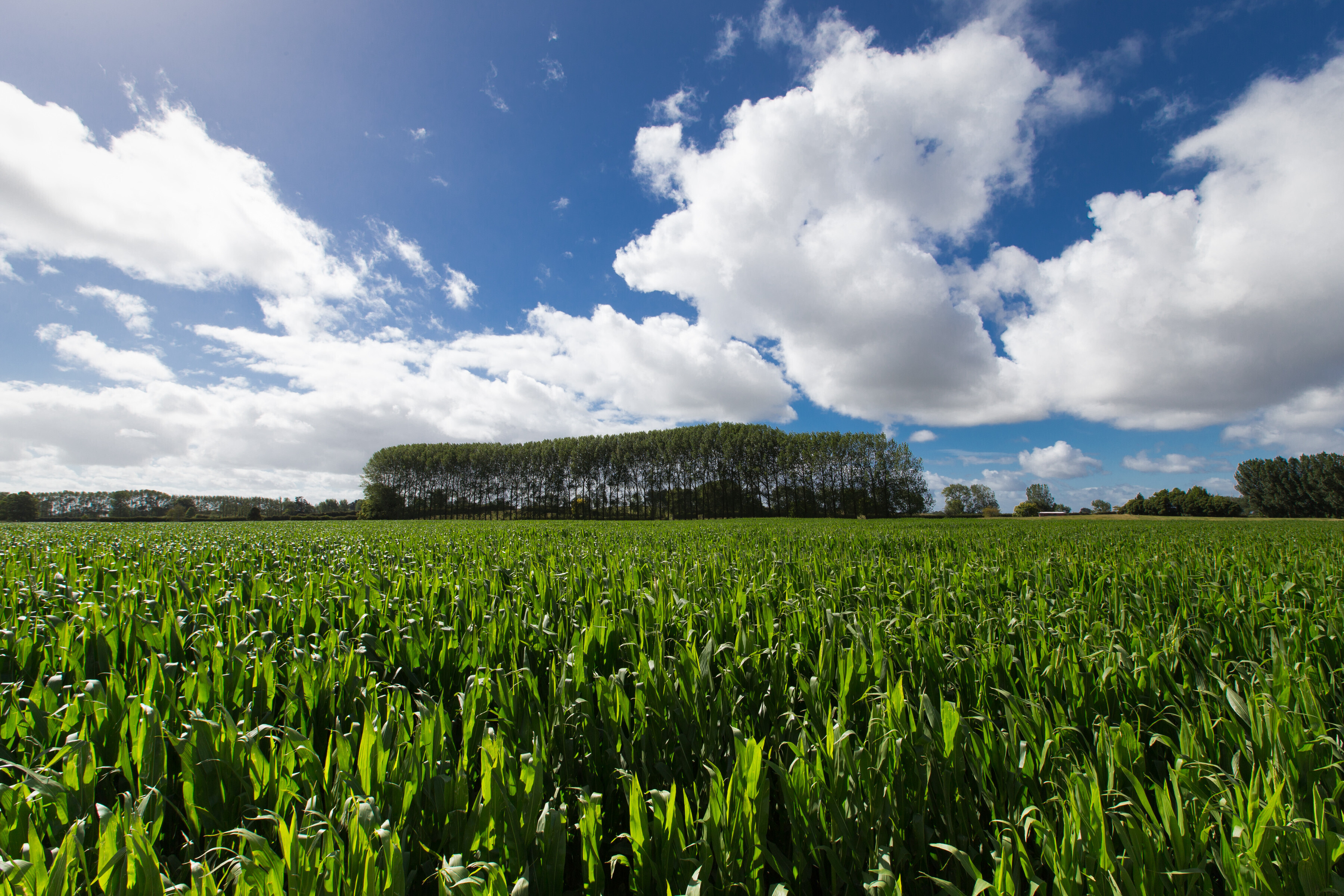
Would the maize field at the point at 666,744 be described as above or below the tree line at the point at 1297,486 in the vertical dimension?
below

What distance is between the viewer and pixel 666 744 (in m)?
2.37

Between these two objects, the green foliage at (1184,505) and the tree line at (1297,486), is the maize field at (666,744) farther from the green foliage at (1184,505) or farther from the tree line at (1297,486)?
the tree line at (1297,486)

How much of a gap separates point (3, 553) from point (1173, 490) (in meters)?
123

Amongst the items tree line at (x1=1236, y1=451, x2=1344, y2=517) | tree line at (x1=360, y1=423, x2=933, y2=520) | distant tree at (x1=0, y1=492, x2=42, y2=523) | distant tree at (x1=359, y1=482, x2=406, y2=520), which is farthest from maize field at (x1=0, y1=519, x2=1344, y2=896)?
tree line at (x1=1236, y1=451, x2=1344, y2=517)

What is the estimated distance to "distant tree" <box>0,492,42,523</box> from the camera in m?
74.1

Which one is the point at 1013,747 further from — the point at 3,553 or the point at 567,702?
the point at 3,553

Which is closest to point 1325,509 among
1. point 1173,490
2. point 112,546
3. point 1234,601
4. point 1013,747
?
point 1173,490

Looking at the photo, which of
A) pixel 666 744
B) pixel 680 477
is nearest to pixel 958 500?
pixel 680 477

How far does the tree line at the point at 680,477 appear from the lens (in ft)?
265

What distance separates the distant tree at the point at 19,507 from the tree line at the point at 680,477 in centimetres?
4473

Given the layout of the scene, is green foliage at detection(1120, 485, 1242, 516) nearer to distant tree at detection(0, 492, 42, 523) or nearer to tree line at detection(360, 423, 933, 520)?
tree line at detection(360, 423, 933, 520)

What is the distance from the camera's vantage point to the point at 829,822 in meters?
1.71

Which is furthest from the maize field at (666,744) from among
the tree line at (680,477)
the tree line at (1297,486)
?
the tree line at (1297,486)

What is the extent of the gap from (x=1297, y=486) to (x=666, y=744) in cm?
13083
